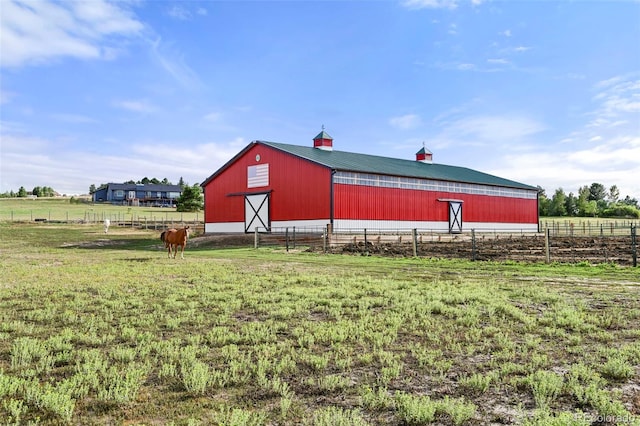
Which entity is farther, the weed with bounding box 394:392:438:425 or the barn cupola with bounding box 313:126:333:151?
the barn cupola with bounding box 313:126:333:151

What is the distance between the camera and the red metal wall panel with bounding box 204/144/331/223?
3425 centimetres

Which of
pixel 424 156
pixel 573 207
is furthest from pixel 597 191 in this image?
pixel 424 156

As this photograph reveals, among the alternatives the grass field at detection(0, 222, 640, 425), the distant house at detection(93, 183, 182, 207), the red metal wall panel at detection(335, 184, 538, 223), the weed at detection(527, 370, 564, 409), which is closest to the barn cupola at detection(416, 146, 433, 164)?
the red metal wall panel at detection(335, 184, 538, 223)

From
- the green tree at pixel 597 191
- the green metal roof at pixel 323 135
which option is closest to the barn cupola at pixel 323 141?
the green metal roof at pixel 323 135

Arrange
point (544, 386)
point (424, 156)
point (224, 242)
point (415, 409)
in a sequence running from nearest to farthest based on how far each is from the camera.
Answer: point (415, 409) → point (544, 386) → point (224, 242) → point (424, 156)

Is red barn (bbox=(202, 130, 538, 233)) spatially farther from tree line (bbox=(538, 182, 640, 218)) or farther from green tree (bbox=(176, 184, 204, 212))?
tree line (bbox=(538, 182, 640, 218))

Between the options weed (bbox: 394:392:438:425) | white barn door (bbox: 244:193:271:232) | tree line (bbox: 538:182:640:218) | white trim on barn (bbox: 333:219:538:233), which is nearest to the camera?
weed (bbox: 394:392:438:425)

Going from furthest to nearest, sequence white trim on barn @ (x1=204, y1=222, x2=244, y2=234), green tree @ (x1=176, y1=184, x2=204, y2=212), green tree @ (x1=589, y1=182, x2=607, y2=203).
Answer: green tree @ (x1=589, y1=182, x2=607, y2=203) < green tree @ (x1=176, y1=184, x2=204, y2=212) < white trim on barn @ (x1=204, y1=222, x2=244, y2=234)

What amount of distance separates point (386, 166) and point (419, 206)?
14.2ft

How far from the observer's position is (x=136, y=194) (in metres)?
111

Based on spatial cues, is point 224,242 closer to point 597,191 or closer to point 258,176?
point 258,176

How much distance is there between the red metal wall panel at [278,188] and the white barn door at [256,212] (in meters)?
0.51

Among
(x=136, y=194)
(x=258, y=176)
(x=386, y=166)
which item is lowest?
(x=258, y=176)

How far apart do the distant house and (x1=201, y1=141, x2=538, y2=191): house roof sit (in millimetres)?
73756
